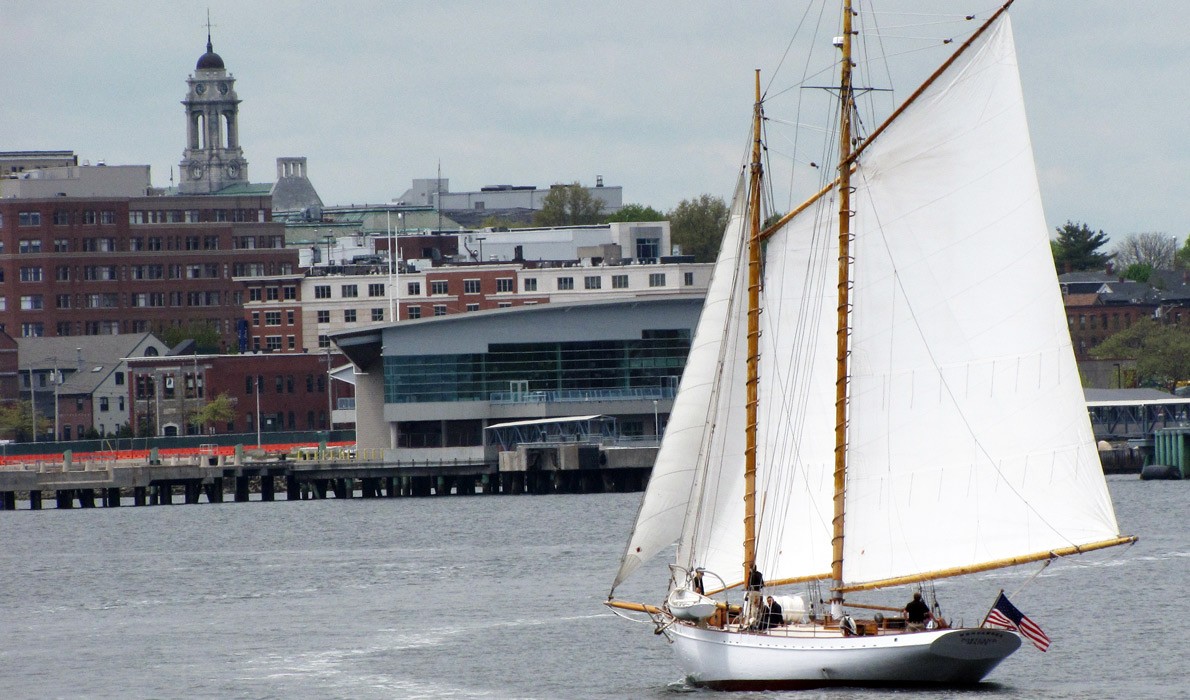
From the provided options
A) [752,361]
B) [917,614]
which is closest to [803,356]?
[752,361]

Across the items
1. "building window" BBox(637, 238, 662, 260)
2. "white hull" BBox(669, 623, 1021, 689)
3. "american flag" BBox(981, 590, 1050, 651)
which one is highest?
"building window" BBox(637, 238, 662, 260)

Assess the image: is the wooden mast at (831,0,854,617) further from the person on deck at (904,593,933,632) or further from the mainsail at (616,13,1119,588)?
Result: the person on deck at (904,593,933,632)

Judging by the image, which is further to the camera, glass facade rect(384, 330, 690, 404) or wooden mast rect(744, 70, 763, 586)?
glass facade rect(384, 330, 690, 404)

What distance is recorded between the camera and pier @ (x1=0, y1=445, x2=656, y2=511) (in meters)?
125

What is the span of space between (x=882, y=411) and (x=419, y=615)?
2272cm

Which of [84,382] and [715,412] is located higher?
[84,382]

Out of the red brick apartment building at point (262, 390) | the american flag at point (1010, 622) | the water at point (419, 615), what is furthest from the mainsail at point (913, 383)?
the red brick apartment building at point (262, 390)

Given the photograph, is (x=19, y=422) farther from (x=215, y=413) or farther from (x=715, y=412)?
(x=715, y=412)

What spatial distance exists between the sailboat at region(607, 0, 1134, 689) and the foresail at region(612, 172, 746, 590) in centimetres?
4

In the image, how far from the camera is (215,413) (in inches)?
6914

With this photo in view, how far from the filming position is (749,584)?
137 ft

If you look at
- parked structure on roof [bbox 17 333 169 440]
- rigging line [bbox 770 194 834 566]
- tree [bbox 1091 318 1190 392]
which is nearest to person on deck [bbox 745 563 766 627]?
rigging line [bbox 770 194 834 566]

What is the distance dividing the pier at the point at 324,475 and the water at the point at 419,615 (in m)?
23.8

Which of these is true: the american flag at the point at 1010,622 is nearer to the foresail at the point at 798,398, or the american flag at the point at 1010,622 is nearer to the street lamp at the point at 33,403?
the foresail at the point at 798,398
